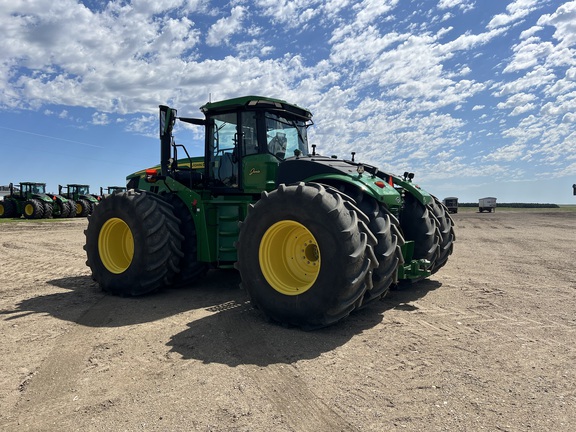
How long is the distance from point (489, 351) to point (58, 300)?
5358 mm

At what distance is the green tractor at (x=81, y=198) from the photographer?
3127 cm

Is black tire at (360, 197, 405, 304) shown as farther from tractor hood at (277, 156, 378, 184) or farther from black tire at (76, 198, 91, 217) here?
black tire at (76, 198, 91, 217)

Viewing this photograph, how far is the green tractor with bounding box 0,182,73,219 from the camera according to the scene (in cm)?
2778

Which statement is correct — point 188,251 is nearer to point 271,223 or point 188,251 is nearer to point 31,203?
point 271,223

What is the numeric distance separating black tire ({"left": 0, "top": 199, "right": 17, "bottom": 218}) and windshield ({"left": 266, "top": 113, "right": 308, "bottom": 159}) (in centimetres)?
2837

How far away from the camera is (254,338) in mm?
4215

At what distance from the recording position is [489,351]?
12.6 ft

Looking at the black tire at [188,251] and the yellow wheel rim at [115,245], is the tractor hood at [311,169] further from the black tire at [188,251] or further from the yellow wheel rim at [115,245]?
the yellow wheel rim at [115,245]

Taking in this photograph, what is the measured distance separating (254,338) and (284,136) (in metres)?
3.48

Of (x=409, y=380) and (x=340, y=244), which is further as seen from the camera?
(x=340, y=244)

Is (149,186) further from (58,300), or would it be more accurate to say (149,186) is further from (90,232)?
(58,300)

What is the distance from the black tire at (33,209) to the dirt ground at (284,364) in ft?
A: 79.0

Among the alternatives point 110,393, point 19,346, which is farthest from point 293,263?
point 19,346

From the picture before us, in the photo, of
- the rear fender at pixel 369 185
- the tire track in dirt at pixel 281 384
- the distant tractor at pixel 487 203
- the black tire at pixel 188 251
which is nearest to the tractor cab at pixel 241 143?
the black tire at pixel 188 251
